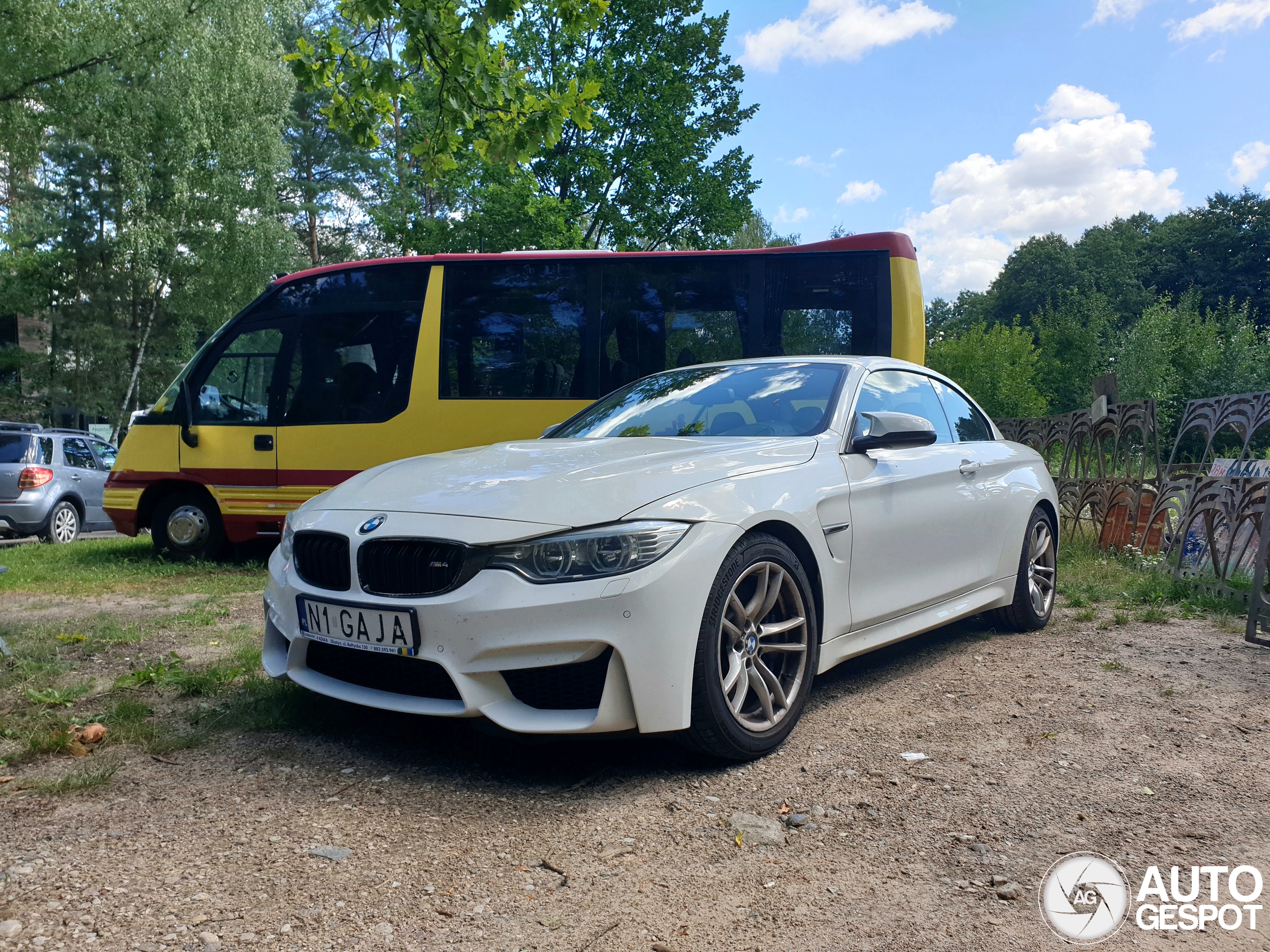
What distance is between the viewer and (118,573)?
8.72 m

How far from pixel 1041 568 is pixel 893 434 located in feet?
7.10

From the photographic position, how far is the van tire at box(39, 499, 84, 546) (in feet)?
42.0

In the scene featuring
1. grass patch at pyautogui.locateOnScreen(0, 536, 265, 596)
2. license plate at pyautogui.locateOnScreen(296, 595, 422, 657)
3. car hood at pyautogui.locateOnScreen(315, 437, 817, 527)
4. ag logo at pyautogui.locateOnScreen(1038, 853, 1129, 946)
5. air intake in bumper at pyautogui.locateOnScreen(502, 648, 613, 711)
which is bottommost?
grass patch at pyautogui.locateOnScreen(0, 536, 265, 596)

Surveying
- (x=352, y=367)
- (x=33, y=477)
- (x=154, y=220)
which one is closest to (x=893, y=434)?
(x=352, y=367)

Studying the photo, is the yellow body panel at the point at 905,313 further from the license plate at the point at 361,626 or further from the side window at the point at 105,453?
the side window at the point at 105,453

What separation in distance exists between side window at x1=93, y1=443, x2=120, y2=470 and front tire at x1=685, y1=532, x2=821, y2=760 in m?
13.4

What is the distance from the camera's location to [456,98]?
728cm

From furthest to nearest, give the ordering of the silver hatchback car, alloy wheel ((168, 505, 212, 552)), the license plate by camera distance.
Answer: the silver hatchback car
alloy wheel ((168, 505, 212, 552))
the license plate

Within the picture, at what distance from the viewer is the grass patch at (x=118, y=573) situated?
7.70 m

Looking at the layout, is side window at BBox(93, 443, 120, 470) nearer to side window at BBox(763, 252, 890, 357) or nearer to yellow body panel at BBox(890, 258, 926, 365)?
side window at BBox(763, 252, 890, 357)

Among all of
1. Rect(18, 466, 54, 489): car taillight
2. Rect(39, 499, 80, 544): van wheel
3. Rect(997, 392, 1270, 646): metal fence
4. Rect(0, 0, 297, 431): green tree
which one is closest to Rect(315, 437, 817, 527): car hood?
Rect(997, 392, 1270, 646): metal fence

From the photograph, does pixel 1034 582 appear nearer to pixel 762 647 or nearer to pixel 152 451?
pixel 762 647

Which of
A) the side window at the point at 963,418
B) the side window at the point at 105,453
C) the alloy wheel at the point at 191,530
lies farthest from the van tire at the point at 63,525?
the side window at the point at 963,418

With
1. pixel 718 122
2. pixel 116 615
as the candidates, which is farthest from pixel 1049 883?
pixel 718 122
